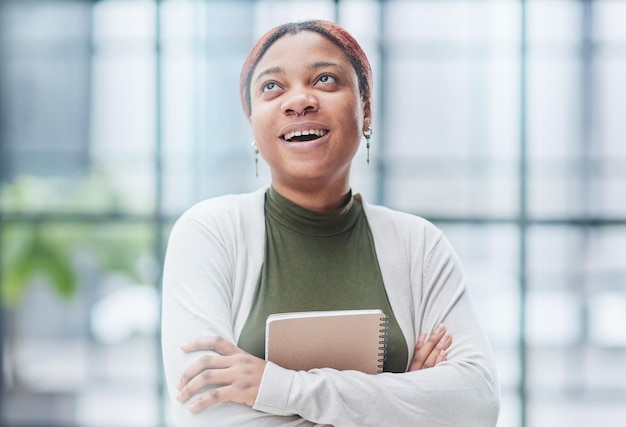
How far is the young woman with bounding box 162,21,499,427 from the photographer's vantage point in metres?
1.18

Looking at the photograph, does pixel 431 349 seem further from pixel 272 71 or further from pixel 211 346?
pixel 272 71

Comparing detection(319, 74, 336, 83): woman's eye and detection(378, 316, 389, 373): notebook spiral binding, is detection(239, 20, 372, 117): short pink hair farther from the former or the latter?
detection(378, 316, 389, 373): notebook spiral binding

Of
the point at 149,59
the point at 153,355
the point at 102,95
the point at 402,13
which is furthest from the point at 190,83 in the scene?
the point at 153,355

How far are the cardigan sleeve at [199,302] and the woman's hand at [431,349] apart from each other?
0.21 meters

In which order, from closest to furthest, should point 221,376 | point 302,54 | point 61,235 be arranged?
point 221,376, point 302,54, point 61,235

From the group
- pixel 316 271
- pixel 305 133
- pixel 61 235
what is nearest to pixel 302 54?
pixel 305 133

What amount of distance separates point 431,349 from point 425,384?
0.25 ft

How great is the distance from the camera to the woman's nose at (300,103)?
1.24 m

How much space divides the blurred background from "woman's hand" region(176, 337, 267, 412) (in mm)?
2807

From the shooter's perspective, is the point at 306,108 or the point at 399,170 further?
the point at 399,170

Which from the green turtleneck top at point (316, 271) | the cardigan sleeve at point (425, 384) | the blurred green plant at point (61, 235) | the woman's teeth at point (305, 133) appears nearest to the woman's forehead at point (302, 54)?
the woman's teeth at point (305, 133)

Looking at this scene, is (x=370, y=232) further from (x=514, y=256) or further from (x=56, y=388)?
(x=56, y=388)

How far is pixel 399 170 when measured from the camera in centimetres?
416

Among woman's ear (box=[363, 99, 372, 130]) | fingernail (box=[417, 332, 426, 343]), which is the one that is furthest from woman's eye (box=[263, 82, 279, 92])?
fingernail (box=[417, 332, 426, 343])
